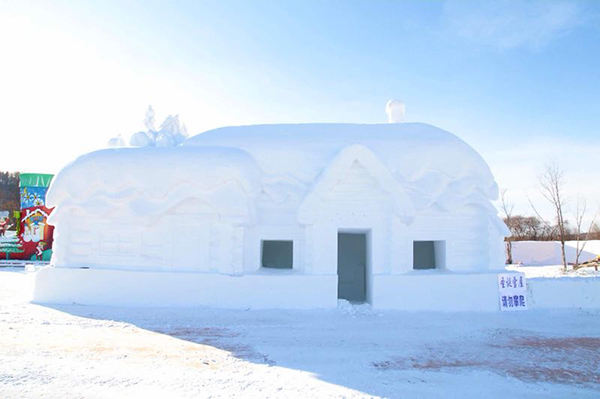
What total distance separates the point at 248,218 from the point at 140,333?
3562 millimetres

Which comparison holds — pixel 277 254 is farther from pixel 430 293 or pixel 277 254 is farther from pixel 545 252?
A: pixel 545 252

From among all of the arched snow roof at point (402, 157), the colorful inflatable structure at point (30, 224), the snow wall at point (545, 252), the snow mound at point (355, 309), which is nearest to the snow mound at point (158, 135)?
the arched snow roof at point (402, 157)

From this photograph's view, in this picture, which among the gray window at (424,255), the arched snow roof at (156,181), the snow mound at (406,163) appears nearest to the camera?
the arched snow roof at (156,181)

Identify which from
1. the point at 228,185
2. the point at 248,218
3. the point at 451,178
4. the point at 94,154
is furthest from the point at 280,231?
the point at 94,154

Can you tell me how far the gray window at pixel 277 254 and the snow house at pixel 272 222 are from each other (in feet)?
7.48

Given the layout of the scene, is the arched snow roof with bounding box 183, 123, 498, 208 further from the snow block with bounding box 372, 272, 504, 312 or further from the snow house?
the snow block with bounding box 372, 272, 504, 312

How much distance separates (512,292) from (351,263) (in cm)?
493

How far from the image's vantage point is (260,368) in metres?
5.49

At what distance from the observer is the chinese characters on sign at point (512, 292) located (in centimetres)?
937

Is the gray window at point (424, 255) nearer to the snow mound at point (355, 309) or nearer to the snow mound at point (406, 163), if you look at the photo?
the snow mound at point (406, 163)

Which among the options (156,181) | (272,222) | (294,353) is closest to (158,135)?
(156,181)

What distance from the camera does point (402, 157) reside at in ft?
33.8

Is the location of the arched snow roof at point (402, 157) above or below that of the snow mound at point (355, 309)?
above

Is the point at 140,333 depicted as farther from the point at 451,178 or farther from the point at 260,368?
the point at 451,178
